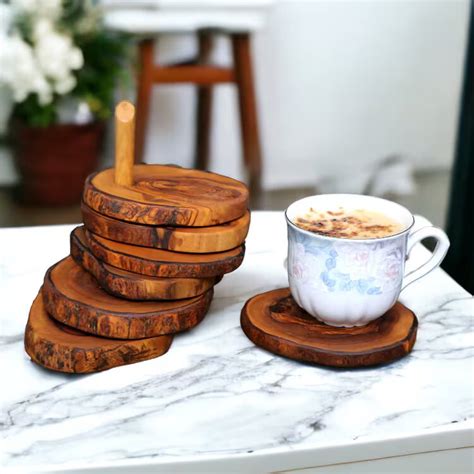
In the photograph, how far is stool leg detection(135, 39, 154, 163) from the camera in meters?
2.20

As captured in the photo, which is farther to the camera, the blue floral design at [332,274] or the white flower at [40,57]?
the white flower at [40,57]

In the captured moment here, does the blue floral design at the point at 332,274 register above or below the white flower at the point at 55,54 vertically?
below

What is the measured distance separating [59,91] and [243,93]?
0.53m

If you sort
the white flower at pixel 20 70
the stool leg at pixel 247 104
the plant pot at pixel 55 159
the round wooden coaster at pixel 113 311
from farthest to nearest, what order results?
the plant pot at pixel 55 159, the stool leg at pixel 247 104, the white flower at pixel 20 70, the round wooden coaster at pixel 113 311

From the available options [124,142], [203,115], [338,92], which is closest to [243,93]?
[203,115]

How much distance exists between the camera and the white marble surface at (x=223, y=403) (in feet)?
2.11

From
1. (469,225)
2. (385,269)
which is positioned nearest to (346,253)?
(385,269)

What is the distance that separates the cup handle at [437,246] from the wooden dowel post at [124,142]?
11.8 inches

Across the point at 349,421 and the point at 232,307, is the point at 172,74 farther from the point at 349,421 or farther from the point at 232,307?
the point at 349,421

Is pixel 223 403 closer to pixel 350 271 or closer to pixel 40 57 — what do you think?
pixel 350 271

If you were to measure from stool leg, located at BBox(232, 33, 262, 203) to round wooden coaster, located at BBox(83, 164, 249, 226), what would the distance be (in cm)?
143

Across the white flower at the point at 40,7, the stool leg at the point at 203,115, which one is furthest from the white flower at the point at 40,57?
the stool leg at the point at 203,115

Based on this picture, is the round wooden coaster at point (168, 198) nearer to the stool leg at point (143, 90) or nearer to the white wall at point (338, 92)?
the stool leg at point (143, 90)

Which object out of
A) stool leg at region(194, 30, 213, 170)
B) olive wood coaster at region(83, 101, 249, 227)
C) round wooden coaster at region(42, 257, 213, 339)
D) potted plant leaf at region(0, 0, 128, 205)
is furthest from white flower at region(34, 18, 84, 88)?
round wooden coaster at region(42, 257, 213, 339)
